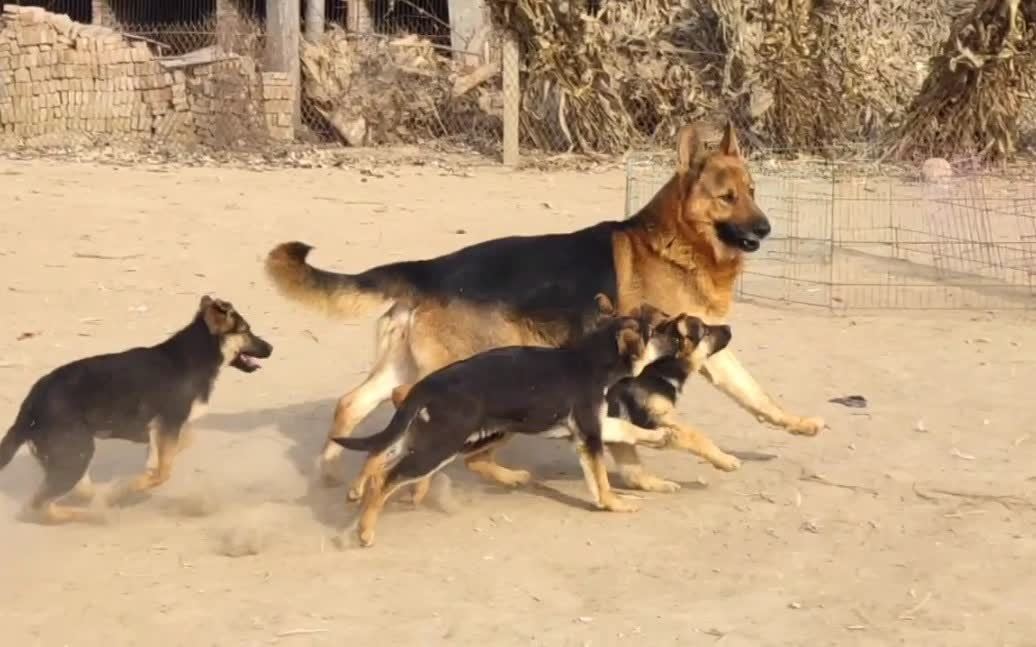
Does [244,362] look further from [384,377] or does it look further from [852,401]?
[852,401]

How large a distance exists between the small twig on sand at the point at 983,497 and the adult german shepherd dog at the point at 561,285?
0.64m

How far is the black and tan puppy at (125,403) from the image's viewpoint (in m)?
6.66

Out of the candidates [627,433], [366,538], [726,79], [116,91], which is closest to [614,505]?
[627,433]

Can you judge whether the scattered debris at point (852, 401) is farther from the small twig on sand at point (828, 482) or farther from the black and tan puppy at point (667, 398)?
the black and tan puppy at point (667, 398)

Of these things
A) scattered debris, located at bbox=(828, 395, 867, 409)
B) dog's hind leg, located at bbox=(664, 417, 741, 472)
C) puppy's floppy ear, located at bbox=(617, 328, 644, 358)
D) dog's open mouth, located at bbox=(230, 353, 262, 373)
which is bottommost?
scattered debris, located at bbox=(828, 395, 867, 409)

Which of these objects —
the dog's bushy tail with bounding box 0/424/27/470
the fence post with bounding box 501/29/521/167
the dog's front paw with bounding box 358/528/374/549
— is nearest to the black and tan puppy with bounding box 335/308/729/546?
the dog's front paw with bounding box 358/528/374/549

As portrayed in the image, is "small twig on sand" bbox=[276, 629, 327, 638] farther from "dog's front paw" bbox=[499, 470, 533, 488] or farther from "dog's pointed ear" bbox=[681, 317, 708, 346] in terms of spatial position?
"dog's pointed ear" bbox=[681, 317, 708, 346]

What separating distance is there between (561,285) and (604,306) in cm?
24

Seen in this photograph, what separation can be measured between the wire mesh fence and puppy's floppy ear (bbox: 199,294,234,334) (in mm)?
4898

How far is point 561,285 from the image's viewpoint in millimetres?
7215

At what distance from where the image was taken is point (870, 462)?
24.5 feet

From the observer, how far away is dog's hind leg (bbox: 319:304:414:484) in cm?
734

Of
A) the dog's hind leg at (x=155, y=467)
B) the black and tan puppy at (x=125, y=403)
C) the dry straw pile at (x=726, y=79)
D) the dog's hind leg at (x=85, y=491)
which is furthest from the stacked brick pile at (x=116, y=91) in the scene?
the dog's hind leg at (x=85, y=491)

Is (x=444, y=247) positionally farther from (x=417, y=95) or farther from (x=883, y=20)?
(x=883, y=20)
